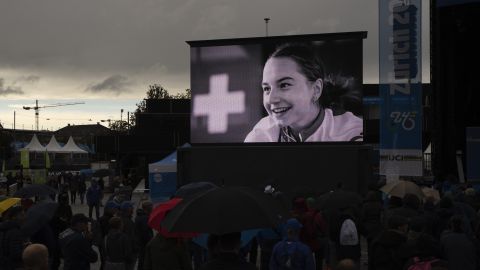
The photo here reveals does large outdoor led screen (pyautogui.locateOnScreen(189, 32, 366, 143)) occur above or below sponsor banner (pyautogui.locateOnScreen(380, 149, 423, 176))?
above

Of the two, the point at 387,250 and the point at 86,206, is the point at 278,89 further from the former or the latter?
the point at 387,250

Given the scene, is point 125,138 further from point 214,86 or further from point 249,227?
point 249,227

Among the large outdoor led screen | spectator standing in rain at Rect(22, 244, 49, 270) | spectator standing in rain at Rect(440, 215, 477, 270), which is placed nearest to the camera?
spectator standing in rain at Rect(22, 244, 49, 270)

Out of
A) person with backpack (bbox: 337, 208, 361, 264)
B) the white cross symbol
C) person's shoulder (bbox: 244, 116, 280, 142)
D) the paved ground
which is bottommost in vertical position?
the paved ground

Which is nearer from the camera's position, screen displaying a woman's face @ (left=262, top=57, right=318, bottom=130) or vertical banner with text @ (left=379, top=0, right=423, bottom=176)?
vertical banner with text @ (left=379, top=0, right=423, bottom=176)

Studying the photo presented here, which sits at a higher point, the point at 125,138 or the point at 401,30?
the point at 401,30

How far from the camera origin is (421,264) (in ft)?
21.3

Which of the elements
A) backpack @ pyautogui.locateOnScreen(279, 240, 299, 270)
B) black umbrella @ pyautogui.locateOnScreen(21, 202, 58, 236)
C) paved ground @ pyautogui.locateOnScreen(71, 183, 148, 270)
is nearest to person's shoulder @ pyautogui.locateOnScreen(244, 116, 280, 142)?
paved ground @ pyautogui.locateOnScreen(71, 183, 148, 270)

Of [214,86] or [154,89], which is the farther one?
[154,89]

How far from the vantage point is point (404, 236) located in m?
7.79

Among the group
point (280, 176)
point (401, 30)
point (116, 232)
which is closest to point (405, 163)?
point (401, 30)

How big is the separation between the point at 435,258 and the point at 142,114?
50.3 meters

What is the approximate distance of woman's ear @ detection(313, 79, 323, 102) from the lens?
81.4ft

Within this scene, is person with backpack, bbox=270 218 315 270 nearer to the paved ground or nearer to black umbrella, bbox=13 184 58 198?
the paved ground
